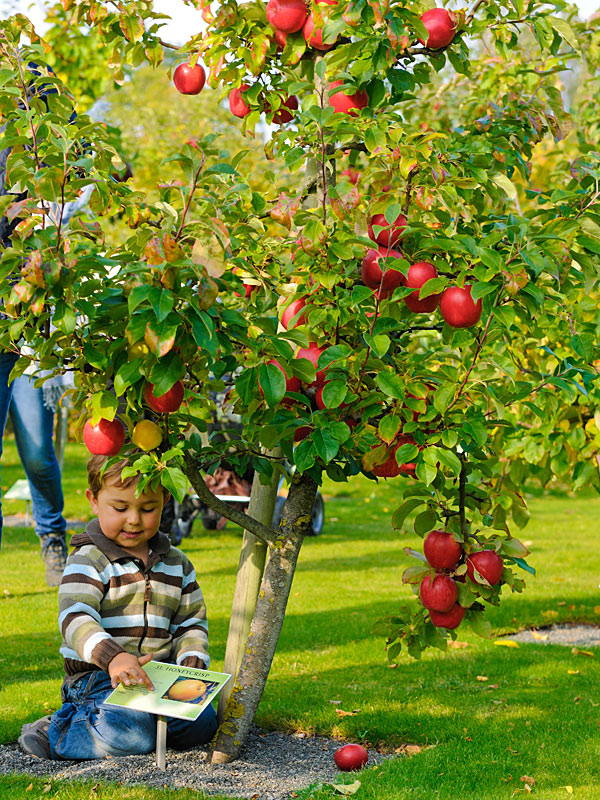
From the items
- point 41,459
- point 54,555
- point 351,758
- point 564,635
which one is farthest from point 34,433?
point 564,635

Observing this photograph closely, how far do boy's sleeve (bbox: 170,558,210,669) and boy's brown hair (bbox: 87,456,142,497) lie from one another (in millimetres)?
328

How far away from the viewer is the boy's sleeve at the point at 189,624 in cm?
288

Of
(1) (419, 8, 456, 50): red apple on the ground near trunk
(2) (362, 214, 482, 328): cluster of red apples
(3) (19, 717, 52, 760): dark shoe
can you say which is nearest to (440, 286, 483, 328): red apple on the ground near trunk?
(2) (362, 214, 482, 328): cluster of red apples

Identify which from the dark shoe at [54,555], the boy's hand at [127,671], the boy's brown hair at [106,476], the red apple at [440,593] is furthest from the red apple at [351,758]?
the dark shoe at [54,555]

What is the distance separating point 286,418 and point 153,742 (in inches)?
43.5

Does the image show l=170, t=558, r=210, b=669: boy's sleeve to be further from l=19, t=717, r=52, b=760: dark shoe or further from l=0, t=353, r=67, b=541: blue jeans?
l=0, t=353, r=67, b=541: blue jeans

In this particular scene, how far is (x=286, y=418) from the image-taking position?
2396 mm

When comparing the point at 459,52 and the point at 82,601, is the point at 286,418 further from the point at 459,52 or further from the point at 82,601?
the point at 459,52

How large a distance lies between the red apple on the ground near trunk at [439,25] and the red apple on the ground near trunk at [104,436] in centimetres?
129

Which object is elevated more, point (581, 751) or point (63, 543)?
point (63, 543)

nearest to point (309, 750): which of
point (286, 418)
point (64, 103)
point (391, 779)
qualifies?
point (391, 779)

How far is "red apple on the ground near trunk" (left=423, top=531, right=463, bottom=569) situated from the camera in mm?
2564

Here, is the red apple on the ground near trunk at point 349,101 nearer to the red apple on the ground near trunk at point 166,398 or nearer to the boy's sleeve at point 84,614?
the red apple on the ground near trunk at point 166,398

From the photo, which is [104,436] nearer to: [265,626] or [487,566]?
[265,626]
